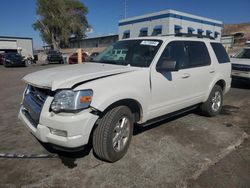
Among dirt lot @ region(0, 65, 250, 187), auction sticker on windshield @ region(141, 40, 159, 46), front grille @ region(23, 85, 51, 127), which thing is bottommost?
dirt lot @ region(0, 65, 250, 187)

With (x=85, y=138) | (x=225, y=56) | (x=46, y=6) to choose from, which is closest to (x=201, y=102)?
(x=225, y=56)

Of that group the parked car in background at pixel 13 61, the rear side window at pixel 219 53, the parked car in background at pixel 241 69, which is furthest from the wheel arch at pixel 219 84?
the parked car in background at pixel 13 61

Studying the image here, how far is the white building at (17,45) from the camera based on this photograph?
38.0m

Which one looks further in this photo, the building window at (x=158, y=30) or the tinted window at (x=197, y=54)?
the building window at (x=158, y=30)

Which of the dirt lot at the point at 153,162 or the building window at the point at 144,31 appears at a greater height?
the building window at the point at 144,31

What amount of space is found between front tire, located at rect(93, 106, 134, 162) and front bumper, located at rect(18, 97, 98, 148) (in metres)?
0.20

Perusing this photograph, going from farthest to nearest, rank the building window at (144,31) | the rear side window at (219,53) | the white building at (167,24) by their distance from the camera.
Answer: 1. the building window at (144,31)
2. the white building at (167,24)
3. the rear side window at (219,53)

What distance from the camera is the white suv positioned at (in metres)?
2.66

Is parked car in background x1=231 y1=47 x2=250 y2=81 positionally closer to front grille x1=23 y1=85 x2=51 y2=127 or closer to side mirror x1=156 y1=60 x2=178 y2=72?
side mirror x1=156 y1=60 x2=178 y2=72

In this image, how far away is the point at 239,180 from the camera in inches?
109

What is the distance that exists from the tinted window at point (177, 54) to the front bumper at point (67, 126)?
1775 millimetres

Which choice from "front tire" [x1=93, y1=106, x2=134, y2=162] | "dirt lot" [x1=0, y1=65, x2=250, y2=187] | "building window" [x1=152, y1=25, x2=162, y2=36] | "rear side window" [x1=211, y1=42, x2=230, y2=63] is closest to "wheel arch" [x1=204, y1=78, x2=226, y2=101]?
"rear side window" [x1=211, y1=42, x2=230, y2=63]

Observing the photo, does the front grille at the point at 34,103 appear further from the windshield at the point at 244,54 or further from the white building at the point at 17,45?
the white building at the point at 17,45

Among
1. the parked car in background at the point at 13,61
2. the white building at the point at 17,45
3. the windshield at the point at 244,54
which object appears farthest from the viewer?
the white building at the point at 17,45
